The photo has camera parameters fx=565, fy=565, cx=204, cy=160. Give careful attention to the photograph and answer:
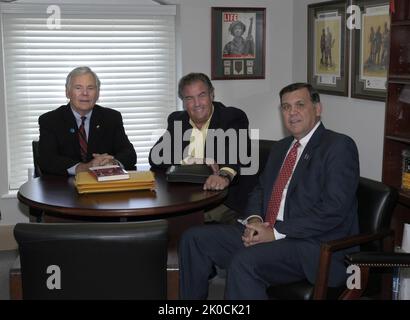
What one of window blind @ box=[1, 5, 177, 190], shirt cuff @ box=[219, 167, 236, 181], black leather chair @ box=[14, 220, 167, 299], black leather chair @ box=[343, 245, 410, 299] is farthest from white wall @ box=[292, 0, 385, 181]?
black leather chair @ box=[14, 220, 167, 299]

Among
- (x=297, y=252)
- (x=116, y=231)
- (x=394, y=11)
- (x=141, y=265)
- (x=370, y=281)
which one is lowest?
(x=370, y=281)

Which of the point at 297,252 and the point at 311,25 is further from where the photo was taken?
the point at 311,25

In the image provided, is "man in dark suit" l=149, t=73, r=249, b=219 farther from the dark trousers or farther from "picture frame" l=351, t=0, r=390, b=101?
"picture frame" l=351, t=0, r=390, b=101

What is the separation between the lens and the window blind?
4.32 m

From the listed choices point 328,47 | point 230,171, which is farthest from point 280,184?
point 328,47

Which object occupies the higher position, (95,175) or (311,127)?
(311,127)

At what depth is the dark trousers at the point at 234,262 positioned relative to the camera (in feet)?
8.18

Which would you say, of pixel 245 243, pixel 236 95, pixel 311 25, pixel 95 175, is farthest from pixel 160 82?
pixel 245 243

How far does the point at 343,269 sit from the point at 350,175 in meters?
0.42

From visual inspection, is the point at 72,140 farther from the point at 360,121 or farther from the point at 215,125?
the point at 360,121

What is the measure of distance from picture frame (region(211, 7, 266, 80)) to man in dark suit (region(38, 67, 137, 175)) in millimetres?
1420
